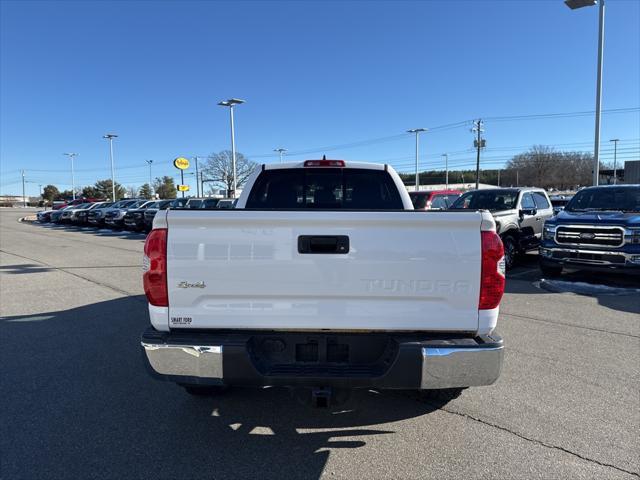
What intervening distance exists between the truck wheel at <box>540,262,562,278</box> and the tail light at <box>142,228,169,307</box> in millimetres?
8604

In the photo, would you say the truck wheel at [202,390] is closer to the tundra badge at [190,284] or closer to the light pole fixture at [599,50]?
the tundra badge at [190,284]

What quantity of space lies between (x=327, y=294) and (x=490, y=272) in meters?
1.01

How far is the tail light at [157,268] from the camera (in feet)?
8.90

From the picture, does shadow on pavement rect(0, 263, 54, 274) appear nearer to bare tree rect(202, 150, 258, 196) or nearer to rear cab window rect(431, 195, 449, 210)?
rear cab window rect(431, 195, 449, 210)

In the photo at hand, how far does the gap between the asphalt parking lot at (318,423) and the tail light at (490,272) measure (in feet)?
3.56

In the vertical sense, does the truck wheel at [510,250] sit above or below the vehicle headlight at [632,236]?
below

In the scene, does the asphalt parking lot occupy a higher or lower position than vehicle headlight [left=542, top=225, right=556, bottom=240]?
lower

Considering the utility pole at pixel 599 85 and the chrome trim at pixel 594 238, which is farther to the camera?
the utility pole at pixel 599 85

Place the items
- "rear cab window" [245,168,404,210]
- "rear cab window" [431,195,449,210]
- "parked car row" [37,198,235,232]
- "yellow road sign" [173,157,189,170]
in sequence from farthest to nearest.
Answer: "yellow road sign" [173,157,189,170], "parked car row" [37,198,235,232], "rear cab window" [431,195,449,210], "rear cab window" [245,168,404,210]

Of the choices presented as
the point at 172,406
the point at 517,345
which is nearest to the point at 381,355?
the point at 172,406

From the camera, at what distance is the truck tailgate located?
2.68 m

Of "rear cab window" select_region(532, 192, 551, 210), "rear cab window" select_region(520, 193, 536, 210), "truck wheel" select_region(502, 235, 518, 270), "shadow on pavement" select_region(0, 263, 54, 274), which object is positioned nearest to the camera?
"truck wheel" select_region(502, 235, 518, 270)

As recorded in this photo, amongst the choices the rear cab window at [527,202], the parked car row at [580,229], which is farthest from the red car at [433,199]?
the parked car row at [580,229]

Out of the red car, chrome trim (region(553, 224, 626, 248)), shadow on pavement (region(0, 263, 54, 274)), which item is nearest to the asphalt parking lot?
chrome trim (region(553, 224, 626, 248))
